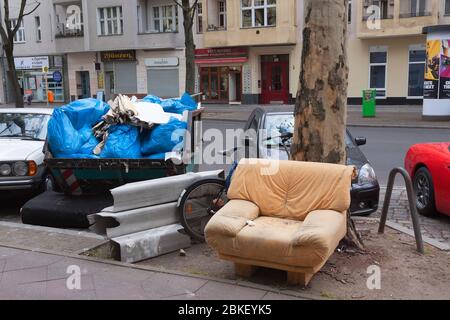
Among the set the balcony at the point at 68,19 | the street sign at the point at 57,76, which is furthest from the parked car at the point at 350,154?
the street sign at the point at 57,76

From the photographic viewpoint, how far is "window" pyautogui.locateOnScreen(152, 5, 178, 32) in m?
35.4

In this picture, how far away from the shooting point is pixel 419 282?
15.2 ft

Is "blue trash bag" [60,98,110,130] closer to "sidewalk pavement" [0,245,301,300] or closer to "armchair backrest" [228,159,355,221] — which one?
"sidewalk pavement" [0,245,301,300]

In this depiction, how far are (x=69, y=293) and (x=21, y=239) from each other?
6.76ft

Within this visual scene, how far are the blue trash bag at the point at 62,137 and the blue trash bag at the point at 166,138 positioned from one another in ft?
2.98

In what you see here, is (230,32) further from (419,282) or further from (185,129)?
(419,282)

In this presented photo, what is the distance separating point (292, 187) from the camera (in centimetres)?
504

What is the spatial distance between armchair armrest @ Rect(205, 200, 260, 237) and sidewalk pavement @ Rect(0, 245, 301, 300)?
49 centimetres

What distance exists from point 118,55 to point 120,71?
117 cm

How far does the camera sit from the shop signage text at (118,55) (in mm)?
36938

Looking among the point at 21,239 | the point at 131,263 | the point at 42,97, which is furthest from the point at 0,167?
the point at 42,97

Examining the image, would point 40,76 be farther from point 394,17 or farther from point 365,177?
point 365,177

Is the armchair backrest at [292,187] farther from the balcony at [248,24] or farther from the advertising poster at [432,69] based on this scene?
the balcony at [248,24]

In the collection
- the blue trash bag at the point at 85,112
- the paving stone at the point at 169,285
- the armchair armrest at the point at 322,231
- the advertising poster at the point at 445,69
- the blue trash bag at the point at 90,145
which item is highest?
the advertising poster at the point at 445,69
